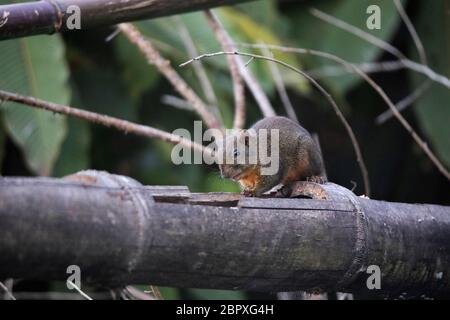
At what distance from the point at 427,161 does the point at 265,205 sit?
4.57m

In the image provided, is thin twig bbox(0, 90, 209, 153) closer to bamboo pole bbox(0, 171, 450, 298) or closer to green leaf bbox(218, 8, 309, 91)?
bamboo pole bbox(0, 171, 450, 298)

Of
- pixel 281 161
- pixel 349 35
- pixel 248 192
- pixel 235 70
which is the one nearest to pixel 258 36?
pixel 349 35

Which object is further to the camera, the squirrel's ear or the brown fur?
the squirrel's ear

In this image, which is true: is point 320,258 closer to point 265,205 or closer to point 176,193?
point 265,205

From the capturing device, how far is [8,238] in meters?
1.83

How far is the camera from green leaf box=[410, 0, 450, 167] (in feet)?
19.4

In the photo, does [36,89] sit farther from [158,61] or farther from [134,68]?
[158,61]

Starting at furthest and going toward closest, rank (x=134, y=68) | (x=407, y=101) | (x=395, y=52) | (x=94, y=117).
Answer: (x=134, y=68), (x=407, y=101), (x=395, y=52), (x=94, y=117)

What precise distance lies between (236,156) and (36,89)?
150cm

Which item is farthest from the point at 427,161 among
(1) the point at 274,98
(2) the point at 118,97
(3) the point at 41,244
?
(3) the point at 41,244

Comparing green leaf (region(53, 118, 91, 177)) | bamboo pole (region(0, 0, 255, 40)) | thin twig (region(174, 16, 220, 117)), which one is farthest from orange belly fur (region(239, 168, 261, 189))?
green leaf (region(53, 118, 91, 177))

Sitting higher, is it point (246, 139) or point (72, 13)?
point (72, 13)

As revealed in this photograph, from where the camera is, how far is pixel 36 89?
4777mm

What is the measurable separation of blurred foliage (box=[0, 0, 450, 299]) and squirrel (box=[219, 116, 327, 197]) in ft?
3.19
